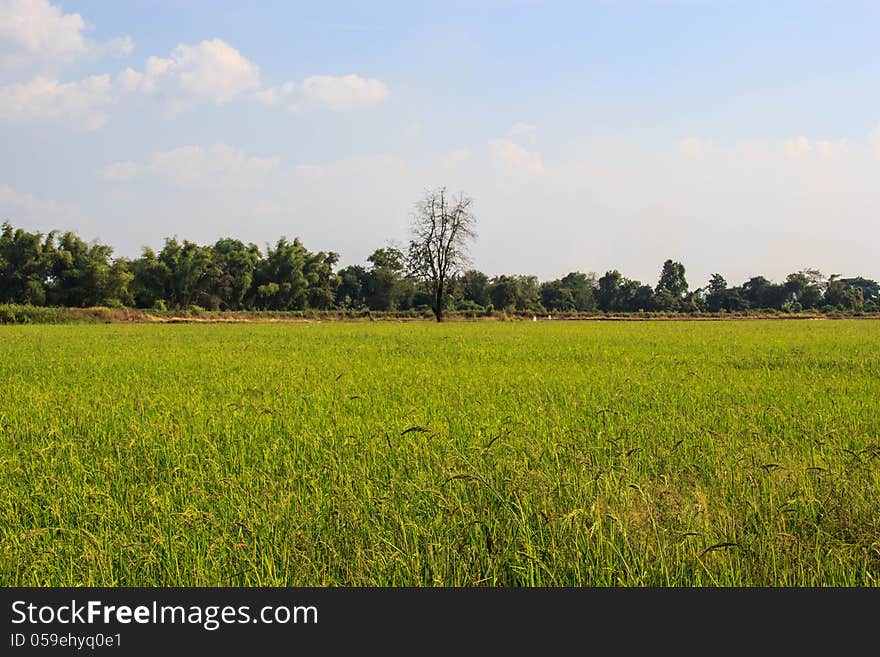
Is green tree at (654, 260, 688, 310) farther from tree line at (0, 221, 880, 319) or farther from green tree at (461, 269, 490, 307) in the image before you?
green tree at (461, 269, 490, 307)

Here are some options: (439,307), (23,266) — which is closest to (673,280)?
(439,307)

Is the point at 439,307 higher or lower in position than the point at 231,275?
lower

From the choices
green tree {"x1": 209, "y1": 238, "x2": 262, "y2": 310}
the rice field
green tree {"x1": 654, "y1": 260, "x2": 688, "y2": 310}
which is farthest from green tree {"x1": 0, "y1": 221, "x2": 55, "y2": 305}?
green tree {"x1": 654, "y1": 260, "x2": 688, "y2": 310}

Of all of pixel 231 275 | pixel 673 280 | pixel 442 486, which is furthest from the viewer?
pixel 673 280

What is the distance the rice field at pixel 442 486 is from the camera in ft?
9.98

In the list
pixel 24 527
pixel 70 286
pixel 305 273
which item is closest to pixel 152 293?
pixel 70 286

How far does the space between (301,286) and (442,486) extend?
241ft

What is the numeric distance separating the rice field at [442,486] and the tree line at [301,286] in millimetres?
51879

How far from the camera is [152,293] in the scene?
224 ft

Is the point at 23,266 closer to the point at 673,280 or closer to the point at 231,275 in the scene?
the point at 231,275

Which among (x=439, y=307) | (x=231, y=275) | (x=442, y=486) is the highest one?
(x=231, y=275)

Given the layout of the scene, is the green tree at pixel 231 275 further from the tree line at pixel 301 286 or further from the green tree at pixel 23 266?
the green tree at pixel 23 266

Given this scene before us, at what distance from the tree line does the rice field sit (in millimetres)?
51879

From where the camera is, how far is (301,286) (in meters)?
75.6
